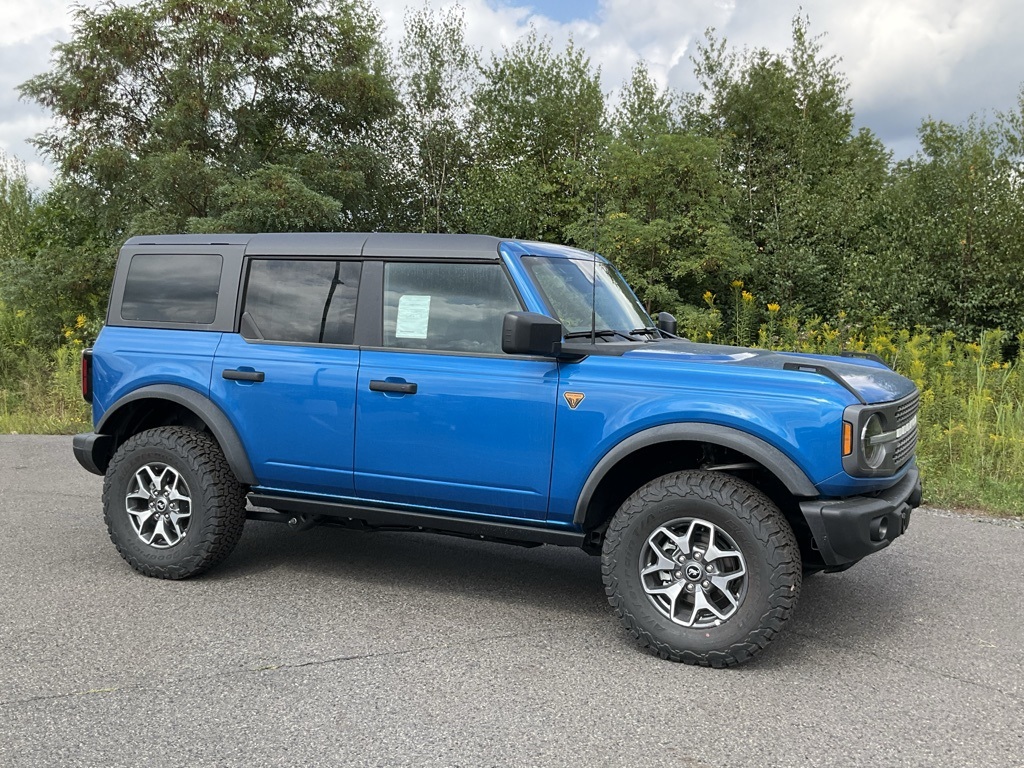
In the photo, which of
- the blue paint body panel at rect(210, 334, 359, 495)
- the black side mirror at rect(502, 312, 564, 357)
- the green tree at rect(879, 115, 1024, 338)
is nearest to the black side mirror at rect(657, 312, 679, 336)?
the black side mirror at rect(502, 312, 564, 357)

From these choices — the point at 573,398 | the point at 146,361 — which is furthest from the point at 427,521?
the point at 146,361

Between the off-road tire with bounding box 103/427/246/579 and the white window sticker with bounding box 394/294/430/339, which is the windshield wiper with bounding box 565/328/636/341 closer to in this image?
the white window sticker with bounding box 394/294/430/339

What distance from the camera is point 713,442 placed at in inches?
161

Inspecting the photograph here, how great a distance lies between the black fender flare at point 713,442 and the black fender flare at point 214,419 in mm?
1899

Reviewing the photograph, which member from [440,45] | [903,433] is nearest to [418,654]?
[903,433]

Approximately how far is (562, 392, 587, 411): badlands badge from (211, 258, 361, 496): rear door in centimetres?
115

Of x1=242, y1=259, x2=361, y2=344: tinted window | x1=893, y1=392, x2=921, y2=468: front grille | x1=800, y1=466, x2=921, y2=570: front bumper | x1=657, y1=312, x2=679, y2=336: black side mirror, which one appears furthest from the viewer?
x1=657, y1=312, x2=679, y2=336: black side mirror

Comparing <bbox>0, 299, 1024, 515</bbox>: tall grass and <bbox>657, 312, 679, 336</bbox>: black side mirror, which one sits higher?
<bbox>657, 312, 679, 336</bbox>: black side mirror

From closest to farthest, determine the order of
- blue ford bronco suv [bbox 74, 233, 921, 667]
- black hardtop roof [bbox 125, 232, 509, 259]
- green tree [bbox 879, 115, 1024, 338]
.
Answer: blue ford bronco suv [bbox 74, 233, 921, 667], black hardtop roof [bbox 125, 232, 509, 259], green tree [bbox 879, 115, 1024, 338]

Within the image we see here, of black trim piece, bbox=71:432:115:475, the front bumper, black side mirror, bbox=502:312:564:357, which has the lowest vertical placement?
black trim piece, bbox=71:432:115:475

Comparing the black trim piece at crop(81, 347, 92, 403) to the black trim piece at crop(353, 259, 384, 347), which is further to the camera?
the black trim piece at crop(81, 347, 92, 403)

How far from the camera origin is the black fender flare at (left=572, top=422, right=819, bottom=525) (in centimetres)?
397

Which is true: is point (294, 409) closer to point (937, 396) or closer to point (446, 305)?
point (446, 305)

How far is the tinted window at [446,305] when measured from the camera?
15.3 ft
